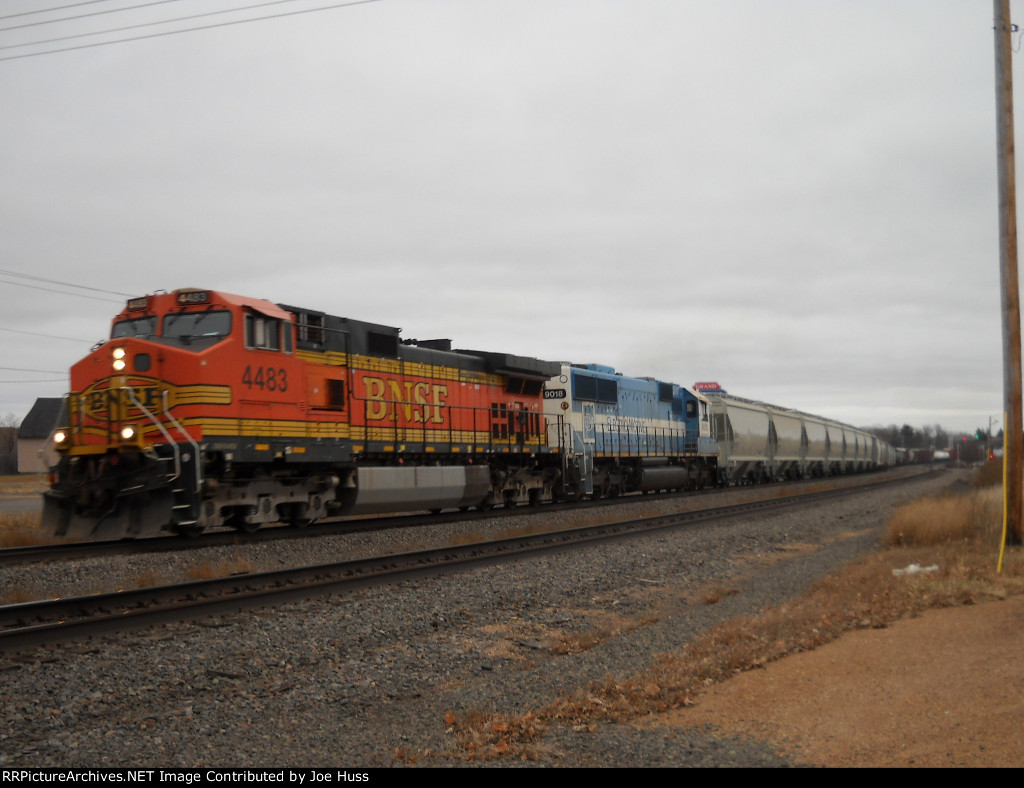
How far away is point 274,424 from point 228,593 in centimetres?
471

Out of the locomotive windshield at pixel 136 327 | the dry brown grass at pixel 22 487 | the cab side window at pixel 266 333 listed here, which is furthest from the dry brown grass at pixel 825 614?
the dry brown grass at pixel 22 487

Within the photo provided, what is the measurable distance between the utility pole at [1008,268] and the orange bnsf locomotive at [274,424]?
1063cm

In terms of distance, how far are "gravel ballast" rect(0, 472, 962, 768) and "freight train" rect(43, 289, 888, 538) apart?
1220mm

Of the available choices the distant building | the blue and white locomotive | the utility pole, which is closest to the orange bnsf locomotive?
the blue and white locomotive

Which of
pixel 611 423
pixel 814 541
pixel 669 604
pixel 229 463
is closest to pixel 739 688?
pixel 669 604

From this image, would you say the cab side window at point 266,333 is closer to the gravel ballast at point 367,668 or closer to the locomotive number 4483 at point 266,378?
the locomotive number 4483 at point 266,378

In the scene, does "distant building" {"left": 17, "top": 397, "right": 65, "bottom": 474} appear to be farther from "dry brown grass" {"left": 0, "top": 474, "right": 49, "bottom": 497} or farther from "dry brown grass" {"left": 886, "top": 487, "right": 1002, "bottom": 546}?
"dry brown grass" {"left": 886, "top": 487, "right": 1002, "bottom": 546}

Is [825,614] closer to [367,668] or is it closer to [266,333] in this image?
[367,668]

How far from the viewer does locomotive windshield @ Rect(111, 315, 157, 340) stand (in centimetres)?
1331

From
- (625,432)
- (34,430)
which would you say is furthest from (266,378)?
(34,430)

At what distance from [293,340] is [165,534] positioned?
15.6 ft

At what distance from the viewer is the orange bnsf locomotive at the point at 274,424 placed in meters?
11.9

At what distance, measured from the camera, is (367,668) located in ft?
22.3
